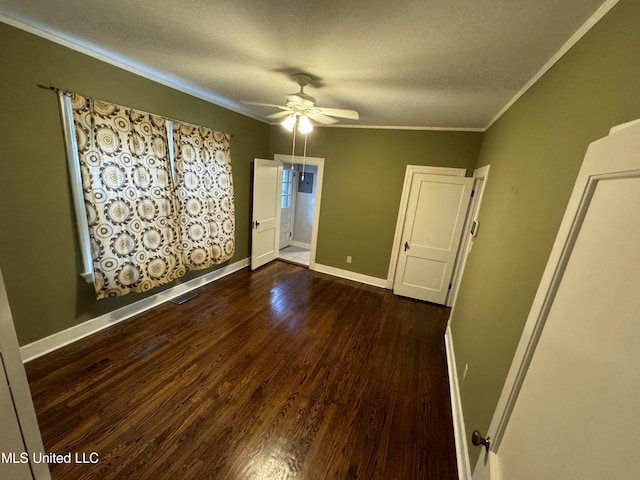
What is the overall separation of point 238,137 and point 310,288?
245 centimetres

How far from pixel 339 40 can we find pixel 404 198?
8.21 ft

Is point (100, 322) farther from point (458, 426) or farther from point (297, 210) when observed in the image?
point (297, 210)

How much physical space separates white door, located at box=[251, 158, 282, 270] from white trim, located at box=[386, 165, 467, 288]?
2.10 m

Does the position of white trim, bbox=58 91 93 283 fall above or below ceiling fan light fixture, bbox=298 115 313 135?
below

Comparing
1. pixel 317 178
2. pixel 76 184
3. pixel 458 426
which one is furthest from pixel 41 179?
pixel 458 426

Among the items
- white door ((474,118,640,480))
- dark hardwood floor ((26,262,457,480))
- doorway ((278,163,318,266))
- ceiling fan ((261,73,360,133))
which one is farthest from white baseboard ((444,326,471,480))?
doorway ((278,163,318,266))

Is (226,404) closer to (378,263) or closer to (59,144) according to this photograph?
(59,144)

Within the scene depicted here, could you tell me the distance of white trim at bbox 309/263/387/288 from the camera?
4.02m

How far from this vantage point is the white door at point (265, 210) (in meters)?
3.86

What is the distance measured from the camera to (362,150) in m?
3.71

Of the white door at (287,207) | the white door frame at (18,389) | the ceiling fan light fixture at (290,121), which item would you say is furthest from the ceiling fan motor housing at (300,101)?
the white door at (287,207)

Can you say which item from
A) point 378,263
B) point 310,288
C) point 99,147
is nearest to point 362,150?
point 378,263

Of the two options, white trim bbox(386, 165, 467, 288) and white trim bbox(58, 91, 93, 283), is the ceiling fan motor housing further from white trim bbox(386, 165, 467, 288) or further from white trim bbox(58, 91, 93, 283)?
white trim bbox(386, 165, 467, 288)

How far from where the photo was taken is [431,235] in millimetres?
3488
